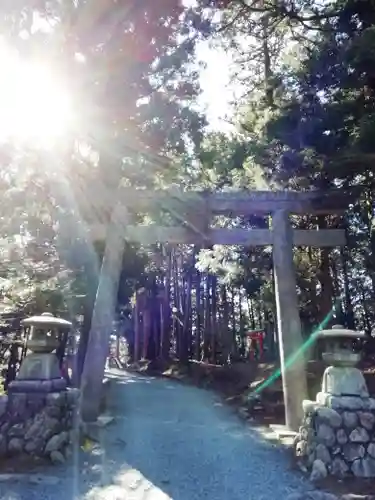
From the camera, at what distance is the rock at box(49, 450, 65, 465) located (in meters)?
4.83

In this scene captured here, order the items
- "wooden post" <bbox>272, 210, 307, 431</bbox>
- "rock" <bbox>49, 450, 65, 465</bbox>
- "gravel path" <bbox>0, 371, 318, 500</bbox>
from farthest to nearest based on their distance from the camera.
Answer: "wooden post" <bbox>272, 210, 307, 431</bbox> → "rock" <bbox>49, 450, 65, 465</bbox> → "gravel path" <bbox>0, 371, 318, 500</bbox>

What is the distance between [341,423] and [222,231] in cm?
392

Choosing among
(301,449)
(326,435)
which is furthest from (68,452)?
(326,435)

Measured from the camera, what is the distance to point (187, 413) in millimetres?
9219

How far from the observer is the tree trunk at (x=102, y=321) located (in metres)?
6.64

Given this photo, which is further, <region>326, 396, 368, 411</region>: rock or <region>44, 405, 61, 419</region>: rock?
<region>44, 405, 61, 419</region>: rock

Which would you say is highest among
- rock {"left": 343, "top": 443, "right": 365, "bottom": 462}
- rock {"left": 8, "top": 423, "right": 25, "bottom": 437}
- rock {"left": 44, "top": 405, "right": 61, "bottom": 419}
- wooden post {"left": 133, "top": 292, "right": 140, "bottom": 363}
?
wooden post {"left": 133, "top": 292, "right": 140, "bottom": 363}

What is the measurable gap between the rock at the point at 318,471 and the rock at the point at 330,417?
405mm

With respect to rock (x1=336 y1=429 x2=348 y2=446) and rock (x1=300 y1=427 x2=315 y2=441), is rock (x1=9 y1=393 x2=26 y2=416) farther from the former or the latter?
rock (x1=336 y1=429 x2=348 y2=446)

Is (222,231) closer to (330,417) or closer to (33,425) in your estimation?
(330,417)

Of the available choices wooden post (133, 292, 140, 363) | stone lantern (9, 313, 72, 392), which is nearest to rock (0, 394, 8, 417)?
stone lantern (9, 313, 72, 392)

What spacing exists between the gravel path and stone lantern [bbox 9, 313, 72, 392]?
948 mm

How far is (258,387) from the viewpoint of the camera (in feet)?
32.4

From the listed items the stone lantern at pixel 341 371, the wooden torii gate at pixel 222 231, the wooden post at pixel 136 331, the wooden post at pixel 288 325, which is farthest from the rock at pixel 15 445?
the wooden post at pixel 136 331
